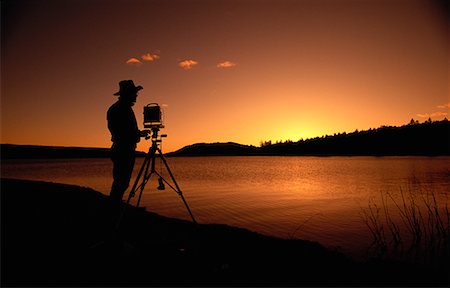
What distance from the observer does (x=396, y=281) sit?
14.5 ft

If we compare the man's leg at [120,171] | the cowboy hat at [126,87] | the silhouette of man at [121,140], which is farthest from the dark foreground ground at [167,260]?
the cowboy hat at [126,87]

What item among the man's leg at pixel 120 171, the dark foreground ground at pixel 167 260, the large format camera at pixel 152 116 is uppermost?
the large format camera at pixel 152 116

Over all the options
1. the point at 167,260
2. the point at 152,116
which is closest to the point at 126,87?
the point at 152,116

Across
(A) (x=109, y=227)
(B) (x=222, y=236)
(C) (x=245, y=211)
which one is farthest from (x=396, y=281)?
(C) (x=245, y=211)

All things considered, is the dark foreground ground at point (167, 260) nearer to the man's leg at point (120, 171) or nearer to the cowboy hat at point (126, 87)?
the man's leg at point (120, 171)

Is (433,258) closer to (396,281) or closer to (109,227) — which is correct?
(396,281)

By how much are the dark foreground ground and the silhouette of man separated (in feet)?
3.48

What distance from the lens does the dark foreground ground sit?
3.85 meters

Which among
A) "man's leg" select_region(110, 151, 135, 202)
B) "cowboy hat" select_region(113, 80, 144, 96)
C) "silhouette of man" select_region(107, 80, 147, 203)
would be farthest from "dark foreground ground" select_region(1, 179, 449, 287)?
"cowboy hat" select_region(113, 80, 144, 96)

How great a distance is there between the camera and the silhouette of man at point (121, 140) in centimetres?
549

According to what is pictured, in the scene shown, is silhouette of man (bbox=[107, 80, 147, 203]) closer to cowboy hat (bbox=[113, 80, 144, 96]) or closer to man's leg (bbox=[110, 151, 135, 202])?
man's leg (bbox=[110, 151, 135, 202])

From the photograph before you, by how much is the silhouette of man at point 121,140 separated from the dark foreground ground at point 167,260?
1.06 m

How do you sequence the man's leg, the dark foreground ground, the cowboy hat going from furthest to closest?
the cowboy hat, the man's leg, the dark foreground ground

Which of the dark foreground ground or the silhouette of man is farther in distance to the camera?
the silhouette of man
